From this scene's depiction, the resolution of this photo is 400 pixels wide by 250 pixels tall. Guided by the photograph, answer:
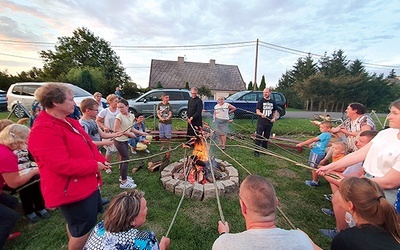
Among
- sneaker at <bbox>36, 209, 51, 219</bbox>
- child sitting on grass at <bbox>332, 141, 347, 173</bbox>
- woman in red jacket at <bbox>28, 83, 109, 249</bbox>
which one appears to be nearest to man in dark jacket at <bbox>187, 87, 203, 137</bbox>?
child sitting on grass at <bbox>332, 141, 347, 173</bbox>

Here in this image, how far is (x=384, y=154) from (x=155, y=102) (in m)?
10.2

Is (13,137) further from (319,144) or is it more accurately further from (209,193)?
(319,144)

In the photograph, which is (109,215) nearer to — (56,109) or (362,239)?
(56,109)

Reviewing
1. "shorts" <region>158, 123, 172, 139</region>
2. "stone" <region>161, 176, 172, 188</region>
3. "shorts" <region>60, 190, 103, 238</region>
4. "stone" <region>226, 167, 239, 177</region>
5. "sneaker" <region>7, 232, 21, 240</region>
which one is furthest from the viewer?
"shorts" <region>158, 123, 172, 139</region>

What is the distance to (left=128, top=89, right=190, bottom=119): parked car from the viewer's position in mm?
10992

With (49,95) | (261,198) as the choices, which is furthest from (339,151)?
(49,95)

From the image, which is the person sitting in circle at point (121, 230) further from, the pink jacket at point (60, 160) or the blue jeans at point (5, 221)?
the blue jeans at point (5, 221)

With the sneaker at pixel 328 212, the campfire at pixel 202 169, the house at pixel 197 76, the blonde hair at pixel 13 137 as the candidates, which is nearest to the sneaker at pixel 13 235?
the blonde hair at pixel 13 137

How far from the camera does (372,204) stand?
137cm

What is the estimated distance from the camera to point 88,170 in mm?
1795

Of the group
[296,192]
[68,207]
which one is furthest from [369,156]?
[68,207]

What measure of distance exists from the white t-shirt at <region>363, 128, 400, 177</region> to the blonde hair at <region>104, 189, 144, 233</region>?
7.76 ft

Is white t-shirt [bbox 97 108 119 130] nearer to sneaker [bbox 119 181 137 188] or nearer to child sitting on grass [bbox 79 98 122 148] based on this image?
child sitting on grass [bbox 79 98 122 148]

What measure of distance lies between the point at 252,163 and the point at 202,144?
5.18 ft
